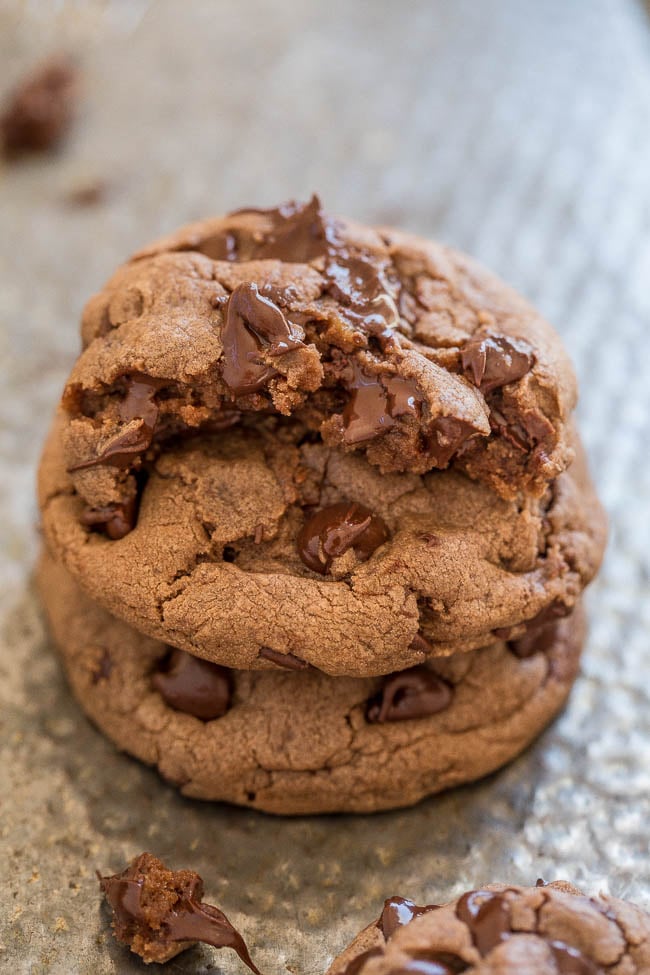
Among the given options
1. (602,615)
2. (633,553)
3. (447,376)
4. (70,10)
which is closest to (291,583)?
(447,376)

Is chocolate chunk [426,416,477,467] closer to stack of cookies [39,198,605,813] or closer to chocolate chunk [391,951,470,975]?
stack of cookies [39,198,605,813]

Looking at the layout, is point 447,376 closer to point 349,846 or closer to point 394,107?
point 349,846

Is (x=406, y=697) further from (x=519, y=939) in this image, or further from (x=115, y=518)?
(x=115, y=518)

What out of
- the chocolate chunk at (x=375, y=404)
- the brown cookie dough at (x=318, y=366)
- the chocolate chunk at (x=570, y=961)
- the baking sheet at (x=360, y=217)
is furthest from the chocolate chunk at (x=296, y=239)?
the chocolate chunk at (x=570, y=961)

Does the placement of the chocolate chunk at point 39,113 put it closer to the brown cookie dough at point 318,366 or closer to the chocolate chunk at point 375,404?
the brown cookie dough at point 318,366

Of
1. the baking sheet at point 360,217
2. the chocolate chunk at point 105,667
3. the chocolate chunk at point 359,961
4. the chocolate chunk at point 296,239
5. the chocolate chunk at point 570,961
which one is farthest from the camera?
the chocolate chunk at point 105,667

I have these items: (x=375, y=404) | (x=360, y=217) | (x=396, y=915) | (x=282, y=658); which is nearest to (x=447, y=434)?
(x=375, y=404)
